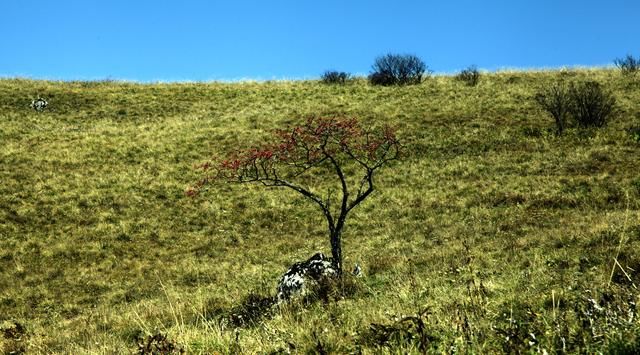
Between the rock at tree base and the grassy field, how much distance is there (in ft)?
3.29

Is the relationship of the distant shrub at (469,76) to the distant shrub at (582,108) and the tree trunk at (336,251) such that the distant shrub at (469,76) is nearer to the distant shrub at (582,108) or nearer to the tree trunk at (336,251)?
the distant shrub at (582,108)

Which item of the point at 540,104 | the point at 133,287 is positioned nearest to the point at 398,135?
the point at 540,104

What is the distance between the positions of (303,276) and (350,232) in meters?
10.3

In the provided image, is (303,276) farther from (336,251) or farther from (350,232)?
(350,232)

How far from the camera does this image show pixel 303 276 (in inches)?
405

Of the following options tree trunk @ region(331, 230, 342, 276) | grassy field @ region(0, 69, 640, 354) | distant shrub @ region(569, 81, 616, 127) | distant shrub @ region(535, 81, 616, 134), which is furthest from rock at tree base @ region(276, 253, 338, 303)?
distant shrub @ region(569, 81, 616, 127)

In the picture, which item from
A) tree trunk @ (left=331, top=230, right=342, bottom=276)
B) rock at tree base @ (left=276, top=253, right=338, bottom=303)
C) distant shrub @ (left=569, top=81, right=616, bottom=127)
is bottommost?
rock at tree base @ (left=276, top=253, right=338, bottom=303)

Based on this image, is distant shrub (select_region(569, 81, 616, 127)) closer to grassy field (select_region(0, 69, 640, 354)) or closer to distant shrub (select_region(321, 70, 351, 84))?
grassy field (select_region(0, 69, 640, 354))

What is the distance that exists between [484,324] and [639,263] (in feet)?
15.3

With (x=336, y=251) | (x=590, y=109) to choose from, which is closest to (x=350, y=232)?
(x=336, y=251)

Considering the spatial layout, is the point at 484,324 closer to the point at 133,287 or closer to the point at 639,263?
the point at 639,263

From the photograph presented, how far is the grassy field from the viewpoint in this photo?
4.44 meters

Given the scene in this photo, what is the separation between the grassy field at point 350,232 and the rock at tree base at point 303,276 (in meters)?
1.00

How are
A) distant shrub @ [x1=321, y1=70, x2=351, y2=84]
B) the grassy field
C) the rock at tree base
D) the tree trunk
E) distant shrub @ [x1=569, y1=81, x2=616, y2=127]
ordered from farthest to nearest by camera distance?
distant shrub @ [x1=321, y1=70, x2=351, y2=84]
distant shrub @ [x1=569, y1=81, x2=616, y2=127]
the tree trunk
the rock at tree base
the grassy field
